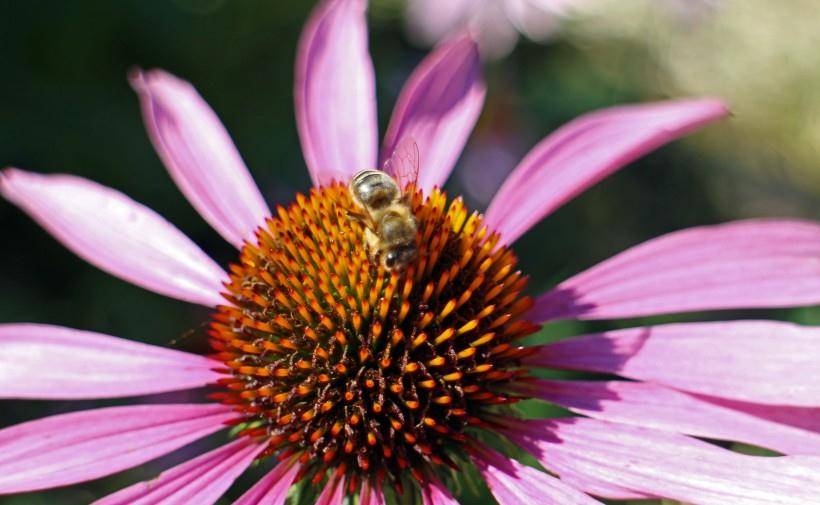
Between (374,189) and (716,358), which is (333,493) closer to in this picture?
(374,189)

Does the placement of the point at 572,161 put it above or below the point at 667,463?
above

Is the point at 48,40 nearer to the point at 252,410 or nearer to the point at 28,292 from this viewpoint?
A: the point at 28,292

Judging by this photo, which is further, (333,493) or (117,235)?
(117,235)

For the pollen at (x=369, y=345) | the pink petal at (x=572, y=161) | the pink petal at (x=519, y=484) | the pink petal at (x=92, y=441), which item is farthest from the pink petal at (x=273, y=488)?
the pink petal at (x=572, y=161)

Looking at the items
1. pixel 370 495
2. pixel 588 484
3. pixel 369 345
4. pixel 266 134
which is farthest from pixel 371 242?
pixel 266 134

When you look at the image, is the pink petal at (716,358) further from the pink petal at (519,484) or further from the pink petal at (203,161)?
the pink petal at (203,161)

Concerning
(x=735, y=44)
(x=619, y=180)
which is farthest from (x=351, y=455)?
(x=735, y=44)

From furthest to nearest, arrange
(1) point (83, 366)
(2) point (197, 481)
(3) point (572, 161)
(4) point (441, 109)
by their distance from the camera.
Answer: (4) point (441, 109), (3) point (572, 161), (1) point (83, 366), (2) point (197, 481)

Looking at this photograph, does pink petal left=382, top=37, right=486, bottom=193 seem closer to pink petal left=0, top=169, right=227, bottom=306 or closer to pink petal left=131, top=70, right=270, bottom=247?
pink petal left=131, top=70, right=270, bottom=247

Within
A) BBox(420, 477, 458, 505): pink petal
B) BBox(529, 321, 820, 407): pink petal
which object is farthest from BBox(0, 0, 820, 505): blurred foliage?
BBox(420, 477, 458, 505): pink petal
